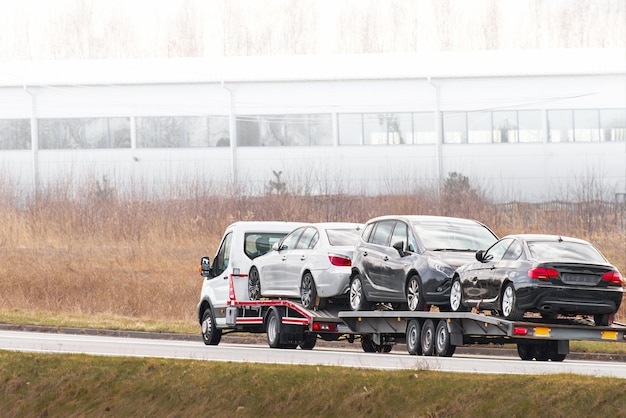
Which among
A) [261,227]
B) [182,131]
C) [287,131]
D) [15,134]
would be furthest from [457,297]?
[15,134]

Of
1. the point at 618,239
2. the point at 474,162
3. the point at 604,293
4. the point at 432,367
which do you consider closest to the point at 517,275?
the point at 604,293

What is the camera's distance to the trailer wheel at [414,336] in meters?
20.1

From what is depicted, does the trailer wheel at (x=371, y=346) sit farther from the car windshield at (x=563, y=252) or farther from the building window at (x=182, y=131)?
the building window at (x=182, y=131)

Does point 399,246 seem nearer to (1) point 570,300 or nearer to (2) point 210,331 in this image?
(1) point 570,300

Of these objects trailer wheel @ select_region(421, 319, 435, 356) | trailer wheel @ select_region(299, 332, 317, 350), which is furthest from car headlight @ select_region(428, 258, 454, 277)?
trailer wheel @ select_region(299, 332, 317, 350)

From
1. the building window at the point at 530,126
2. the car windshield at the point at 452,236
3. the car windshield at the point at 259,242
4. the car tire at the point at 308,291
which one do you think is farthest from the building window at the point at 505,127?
the car windshield at the point at 452,236

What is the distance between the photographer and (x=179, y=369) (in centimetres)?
1681

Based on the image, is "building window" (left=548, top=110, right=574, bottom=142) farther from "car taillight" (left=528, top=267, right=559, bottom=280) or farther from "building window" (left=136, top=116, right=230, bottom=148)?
"car taillight" (left=528, top=267, right=559, bottom=280)

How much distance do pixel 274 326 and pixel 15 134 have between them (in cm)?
3873

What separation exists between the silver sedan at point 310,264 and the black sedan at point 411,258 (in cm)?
38

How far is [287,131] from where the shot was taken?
188 ft

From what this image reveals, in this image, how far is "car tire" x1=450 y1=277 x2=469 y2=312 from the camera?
63.4ft

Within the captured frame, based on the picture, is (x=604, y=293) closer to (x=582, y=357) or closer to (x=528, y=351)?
(x=528, y=351)

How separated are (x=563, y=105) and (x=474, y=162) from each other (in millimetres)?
4773
